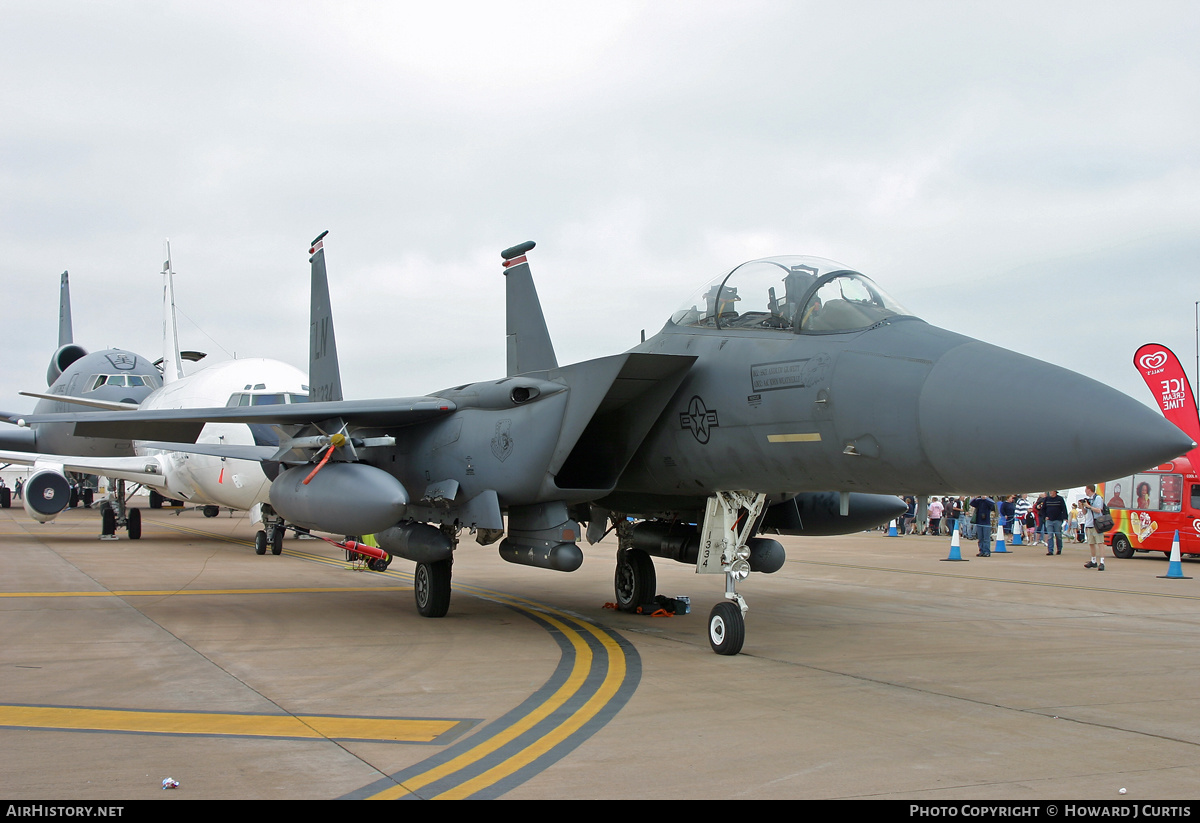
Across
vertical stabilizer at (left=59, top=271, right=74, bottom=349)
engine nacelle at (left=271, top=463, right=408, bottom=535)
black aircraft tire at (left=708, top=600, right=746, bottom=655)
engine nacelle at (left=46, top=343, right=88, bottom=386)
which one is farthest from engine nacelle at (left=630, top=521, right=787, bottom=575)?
vertical stabilizer at (left=59, top=271, right=74, bottom=349)

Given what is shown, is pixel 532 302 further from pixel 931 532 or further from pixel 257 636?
pixel 931 532

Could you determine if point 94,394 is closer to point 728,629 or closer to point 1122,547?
point 728,629

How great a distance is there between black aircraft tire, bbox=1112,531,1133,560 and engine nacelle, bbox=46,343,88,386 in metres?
32.5

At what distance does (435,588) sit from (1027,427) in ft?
20.4

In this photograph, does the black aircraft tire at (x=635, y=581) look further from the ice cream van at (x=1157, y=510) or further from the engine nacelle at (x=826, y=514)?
the ice cream van at (x=1157, y=510)

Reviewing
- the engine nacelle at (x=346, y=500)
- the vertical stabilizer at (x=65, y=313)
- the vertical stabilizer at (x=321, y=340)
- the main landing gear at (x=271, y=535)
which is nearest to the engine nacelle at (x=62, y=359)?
the vertical stabilizer at (x=65, y=313)

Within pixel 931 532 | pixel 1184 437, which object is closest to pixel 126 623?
pixel 1184 437

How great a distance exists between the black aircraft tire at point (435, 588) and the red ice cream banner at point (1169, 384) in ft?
58.4

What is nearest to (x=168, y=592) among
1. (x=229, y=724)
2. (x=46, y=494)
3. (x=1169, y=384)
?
(x=229, y=724)

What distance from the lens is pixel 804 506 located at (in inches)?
382

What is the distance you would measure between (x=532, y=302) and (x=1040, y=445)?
345 inches

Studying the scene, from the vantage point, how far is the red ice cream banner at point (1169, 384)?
20.2 metres

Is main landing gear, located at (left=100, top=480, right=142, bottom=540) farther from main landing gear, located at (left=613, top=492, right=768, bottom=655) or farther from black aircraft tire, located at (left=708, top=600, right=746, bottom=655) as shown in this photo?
black aircraft tire, located at (left=708, top=600, right=746, bottom=655)

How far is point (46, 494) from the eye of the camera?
20.2 metres
